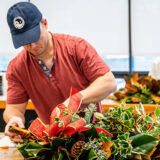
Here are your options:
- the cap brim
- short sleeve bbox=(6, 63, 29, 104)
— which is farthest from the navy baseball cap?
short sleeve bbox=(6, 63, 29, 104)

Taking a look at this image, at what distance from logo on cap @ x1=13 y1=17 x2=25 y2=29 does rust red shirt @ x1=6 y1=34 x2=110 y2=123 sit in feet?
1.01

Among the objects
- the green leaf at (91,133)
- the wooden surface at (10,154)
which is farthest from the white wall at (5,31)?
the green leaf at (91,133)

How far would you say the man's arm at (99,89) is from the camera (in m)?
1.57

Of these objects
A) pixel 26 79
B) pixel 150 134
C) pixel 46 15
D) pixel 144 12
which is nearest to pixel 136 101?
pixel 26 79

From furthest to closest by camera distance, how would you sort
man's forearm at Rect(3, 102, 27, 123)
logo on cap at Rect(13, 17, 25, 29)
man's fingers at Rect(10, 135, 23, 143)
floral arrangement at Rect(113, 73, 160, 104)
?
floral arrangement at Rect(113, 73, 160, 104), man's forearm at Rect(3, 102, 27, 123), logo on cap at Rect(13, 17, 25, 29), man's fingers at Rect(10, 135, 23, 143)

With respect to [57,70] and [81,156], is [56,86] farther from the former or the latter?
[81,156]

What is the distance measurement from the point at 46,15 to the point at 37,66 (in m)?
3.80

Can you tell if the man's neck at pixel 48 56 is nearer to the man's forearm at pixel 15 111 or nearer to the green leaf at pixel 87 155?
the man's forearm at pixel 15 111

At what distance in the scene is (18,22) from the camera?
151 cm

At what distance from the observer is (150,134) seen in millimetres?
993

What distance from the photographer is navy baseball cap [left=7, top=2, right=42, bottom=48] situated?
151 cm

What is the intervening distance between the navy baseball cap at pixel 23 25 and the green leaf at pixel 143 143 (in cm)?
83

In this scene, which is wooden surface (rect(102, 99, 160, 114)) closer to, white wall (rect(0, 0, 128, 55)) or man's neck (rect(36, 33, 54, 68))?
man's neck (rect(36, 33, 54, 68))

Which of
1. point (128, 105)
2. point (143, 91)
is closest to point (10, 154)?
point (128, 105)
